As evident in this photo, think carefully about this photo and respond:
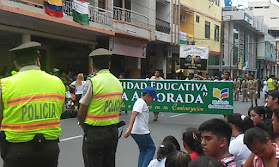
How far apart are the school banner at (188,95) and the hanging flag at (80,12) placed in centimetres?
461

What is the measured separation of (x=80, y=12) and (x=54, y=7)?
1730 millimetres

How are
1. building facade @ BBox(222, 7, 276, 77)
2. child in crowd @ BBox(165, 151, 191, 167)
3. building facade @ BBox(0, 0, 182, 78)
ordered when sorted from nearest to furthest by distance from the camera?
child in crowd @ BBox(165, 151, 191, 167)
building facade @ BBox(0, 0, 182, 78)
building facade @ BBox(222, 7, 276, 77)

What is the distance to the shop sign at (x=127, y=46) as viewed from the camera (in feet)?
65.2

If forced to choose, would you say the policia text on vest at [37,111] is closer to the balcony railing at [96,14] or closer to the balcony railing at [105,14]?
the balcony railing at [105,14]

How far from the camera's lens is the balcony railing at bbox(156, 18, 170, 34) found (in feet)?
81.8

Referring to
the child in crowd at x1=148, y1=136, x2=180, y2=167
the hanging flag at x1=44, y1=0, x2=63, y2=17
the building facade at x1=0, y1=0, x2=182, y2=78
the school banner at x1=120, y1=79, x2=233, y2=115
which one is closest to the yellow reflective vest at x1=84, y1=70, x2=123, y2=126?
the child in crowd at x1=148, y1=136, x2=180, y2=167

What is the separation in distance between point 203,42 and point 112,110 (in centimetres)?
3053

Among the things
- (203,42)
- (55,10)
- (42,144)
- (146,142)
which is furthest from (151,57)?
(42,144)

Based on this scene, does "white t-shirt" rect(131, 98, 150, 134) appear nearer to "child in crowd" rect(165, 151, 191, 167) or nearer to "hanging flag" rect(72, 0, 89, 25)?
"child in crowd" rect(165, 151, 191, 167)

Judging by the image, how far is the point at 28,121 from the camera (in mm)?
3131

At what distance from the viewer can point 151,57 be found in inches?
1087

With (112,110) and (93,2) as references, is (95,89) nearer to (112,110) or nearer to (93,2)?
(112,110)

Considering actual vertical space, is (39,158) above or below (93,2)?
below

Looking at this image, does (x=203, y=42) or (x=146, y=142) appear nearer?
(x=146, y=142)
